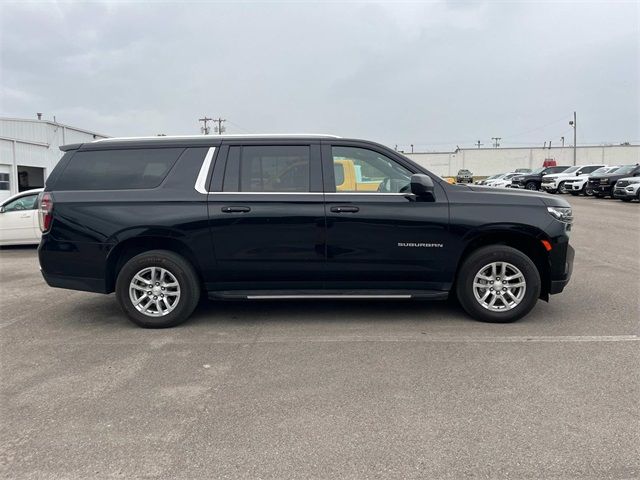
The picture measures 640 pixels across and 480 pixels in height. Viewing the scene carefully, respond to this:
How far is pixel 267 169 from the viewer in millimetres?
5188

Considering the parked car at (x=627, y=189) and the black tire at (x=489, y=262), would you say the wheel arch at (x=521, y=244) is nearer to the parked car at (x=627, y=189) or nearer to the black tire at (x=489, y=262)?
the black tire at (x=489, y=262)

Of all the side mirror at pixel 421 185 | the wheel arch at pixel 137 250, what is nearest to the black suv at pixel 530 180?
the side mirror at pixel 421 185

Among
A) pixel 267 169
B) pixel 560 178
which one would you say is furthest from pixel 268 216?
pixel 560 178

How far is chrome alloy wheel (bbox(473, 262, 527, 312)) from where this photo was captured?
5.14m

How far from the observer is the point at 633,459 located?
2.77 m

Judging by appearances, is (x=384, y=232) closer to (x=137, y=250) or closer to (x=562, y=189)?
(x=137, y=250)

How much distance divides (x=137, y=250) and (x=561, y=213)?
14.6 ft

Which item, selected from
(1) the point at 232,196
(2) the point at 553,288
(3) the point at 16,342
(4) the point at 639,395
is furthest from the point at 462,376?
(3) the point at 16,342

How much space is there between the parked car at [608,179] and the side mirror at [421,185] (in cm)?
2394

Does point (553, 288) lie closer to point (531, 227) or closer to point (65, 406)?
point (531, 227)

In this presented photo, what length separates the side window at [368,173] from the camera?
5.16 meters

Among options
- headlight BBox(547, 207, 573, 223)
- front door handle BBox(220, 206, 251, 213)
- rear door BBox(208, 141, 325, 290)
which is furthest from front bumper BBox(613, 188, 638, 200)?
front door handle BBox(220, 206, 251, 213)

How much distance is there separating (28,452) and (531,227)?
4.66 meters

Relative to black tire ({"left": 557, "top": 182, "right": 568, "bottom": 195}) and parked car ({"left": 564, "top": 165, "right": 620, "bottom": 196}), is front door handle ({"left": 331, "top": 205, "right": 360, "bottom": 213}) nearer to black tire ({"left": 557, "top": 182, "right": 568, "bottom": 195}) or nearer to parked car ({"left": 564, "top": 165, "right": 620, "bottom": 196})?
parked car ({"left": 564, "top": 165, "right": 620, "bottom": 196})
